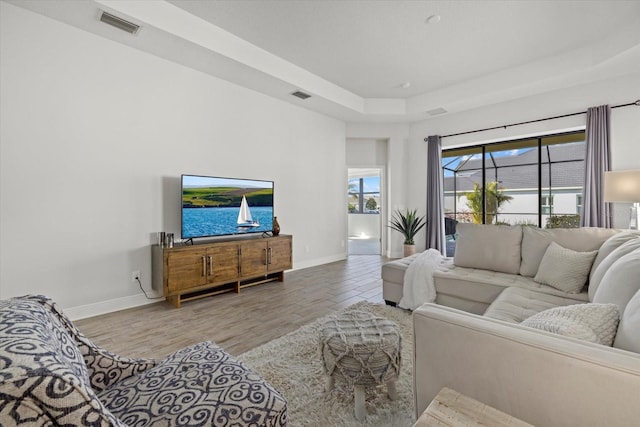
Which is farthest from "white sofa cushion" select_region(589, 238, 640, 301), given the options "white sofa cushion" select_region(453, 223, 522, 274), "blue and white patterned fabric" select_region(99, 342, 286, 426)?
"blue and white patterned fabric" select_region(99, 342, 286, 426)

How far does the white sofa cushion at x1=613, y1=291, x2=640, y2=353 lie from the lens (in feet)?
3.20

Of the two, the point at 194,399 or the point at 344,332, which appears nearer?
the point at 194,399

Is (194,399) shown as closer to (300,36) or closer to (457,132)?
(300,36)

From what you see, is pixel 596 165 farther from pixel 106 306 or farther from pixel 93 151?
pixel 106 306

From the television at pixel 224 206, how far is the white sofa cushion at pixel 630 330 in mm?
3595

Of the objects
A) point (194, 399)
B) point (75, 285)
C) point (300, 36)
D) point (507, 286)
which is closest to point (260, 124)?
point (300, 36)

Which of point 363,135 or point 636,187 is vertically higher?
point 363,135

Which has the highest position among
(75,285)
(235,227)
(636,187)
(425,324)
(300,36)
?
(300,36)

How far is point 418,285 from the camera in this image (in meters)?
2.97

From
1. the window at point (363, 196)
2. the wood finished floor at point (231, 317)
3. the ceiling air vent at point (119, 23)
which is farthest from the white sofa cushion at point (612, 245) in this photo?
the window at point (363, 196)

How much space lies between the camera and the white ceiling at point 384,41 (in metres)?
2.96

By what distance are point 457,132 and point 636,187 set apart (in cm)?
291

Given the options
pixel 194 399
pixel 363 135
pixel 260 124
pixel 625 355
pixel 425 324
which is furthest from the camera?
pixel 363 135

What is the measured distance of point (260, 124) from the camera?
460 cm
